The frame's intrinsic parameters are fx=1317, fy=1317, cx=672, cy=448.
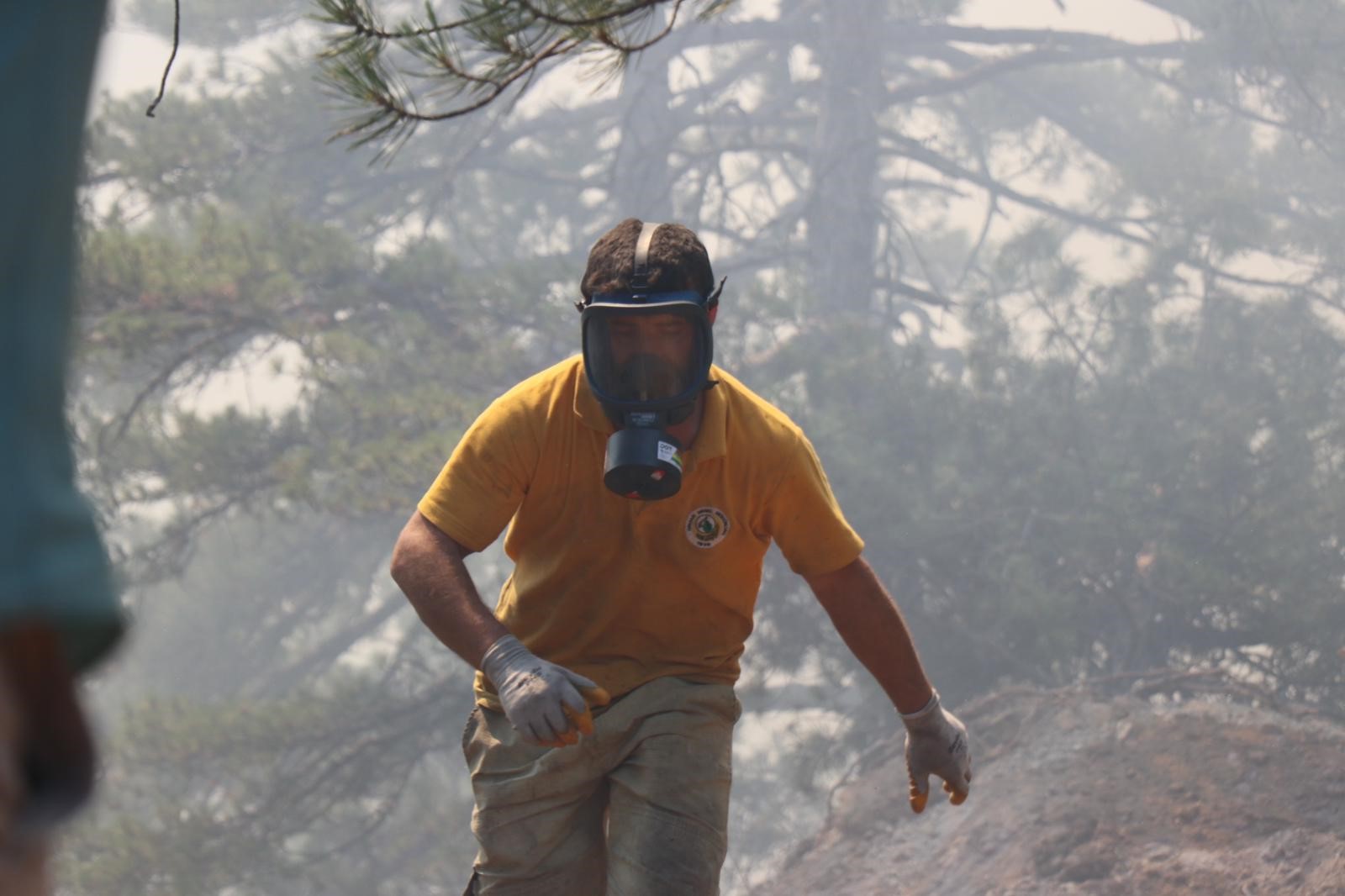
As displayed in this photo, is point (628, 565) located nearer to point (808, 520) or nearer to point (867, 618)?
point (808, 520)

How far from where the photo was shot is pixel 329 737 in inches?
462

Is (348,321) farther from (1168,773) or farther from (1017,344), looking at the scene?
(1168,773)

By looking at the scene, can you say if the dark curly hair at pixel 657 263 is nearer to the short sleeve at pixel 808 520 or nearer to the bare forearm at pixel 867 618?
the short sleeve at pixel 808 520

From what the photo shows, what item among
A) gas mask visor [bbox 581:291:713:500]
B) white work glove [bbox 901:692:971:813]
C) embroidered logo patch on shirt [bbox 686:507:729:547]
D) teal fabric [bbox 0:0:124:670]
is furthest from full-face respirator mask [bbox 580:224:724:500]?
teal fabric [bbox 0:0:124:670]

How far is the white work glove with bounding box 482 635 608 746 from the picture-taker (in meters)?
2.53

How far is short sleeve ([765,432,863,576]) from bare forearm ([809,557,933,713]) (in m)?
0.05

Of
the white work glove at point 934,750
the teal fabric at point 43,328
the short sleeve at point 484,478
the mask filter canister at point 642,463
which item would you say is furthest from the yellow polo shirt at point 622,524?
the teal fabric at point 43,328

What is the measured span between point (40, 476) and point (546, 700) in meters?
1.75

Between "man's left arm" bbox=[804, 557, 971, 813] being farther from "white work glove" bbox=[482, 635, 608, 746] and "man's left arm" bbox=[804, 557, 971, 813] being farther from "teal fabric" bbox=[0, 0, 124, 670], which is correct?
"teal fabric" bbox=[0, 0, 124, 670]

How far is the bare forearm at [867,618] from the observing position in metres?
2.98

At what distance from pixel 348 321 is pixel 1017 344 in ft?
24.4

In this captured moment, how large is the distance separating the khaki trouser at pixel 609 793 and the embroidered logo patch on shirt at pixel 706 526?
32cm

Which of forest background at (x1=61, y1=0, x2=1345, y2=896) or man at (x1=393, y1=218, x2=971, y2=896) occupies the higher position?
forest background at (x1=61, y1=0, x2=1345, y2=896)

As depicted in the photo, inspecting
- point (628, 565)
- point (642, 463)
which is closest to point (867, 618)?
Result: point (628, 565)
